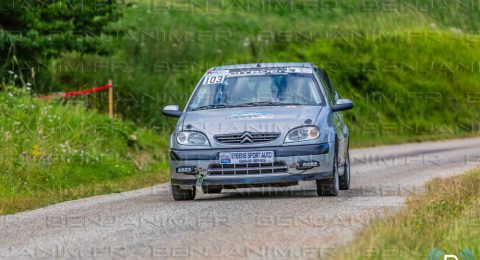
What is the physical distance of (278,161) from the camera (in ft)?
45.4

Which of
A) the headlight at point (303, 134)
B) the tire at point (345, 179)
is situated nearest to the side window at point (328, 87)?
the tire at point (345, 179)

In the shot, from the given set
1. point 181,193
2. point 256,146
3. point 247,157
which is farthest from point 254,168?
point 181,193

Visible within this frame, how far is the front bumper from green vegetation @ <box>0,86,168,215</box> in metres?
2.17

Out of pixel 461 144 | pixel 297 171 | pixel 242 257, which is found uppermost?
pixel 242 257

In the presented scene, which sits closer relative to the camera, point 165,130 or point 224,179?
point 224,179

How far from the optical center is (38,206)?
14.4m

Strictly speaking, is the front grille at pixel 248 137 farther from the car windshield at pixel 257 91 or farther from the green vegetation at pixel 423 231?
the green vegetation at pixel 423 231

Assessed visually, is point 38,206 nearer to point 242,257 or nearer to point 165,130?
point 242,257

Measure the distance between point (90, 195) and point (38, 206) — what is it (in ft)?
5.50

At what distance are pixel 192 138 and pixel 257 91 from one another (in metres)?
1.47

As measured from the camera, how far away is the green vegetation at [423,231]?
8.46m

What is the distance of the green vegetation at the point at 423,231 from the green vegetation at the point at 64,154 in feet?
17.2

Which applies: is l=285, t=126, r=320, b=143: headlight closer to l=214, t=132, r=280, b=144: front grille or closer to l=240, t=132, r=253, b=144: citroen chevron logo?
l=214, t=132, r=280, b=144: front grille

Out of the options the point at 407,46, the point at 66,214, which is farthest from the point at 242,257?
the point at 407,46
